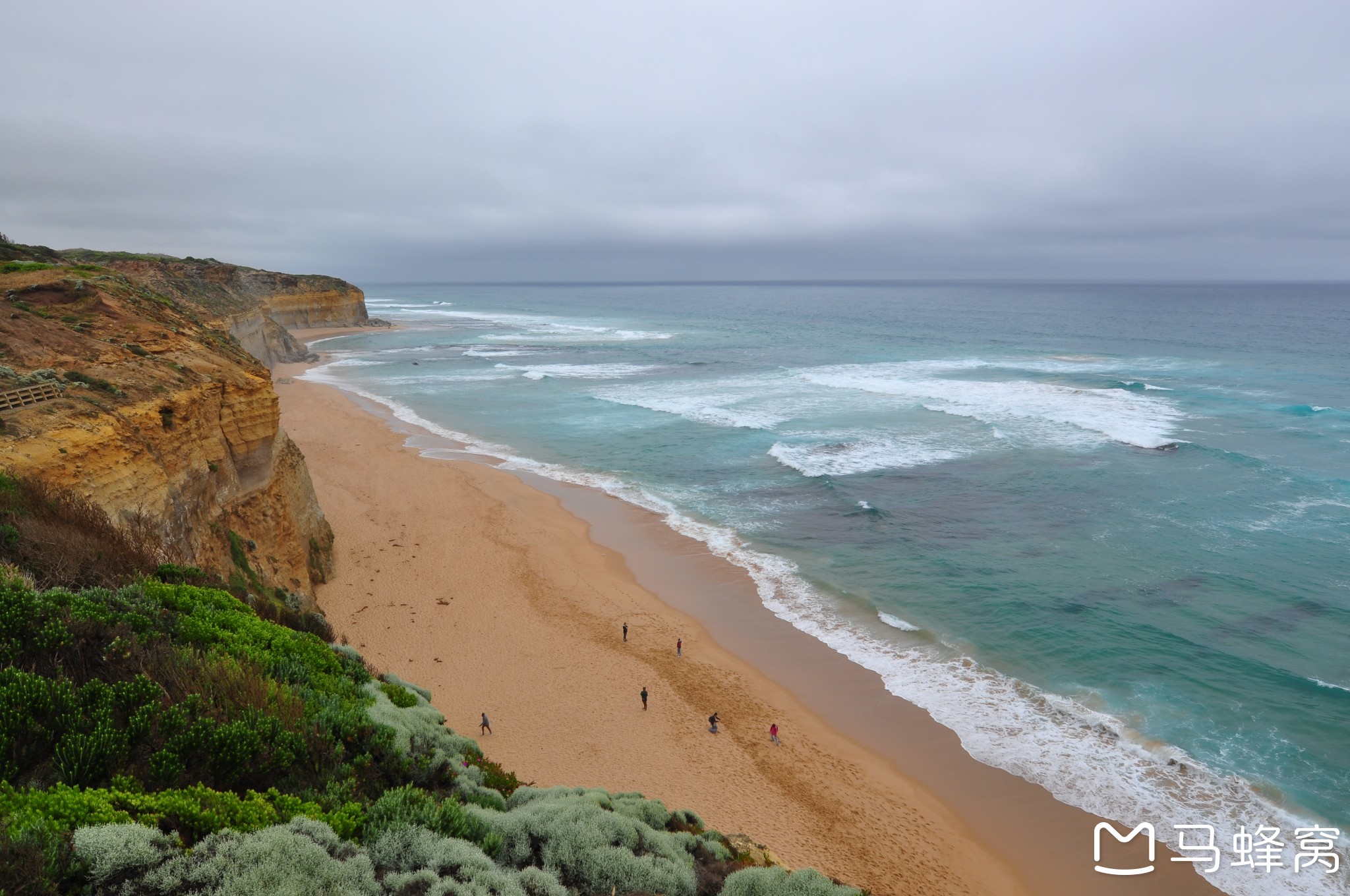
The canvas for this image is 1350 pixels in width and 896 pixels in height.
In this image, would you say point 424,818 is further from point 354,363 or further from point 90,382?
point 354,363

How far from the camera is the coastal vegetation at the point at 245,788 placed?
463 centimetres

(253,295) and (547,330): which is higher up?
(253,295)

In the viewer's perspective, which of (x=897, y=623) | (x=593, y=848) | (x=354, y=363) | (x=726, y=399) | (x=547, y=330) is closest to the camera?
(x=593, y=848)

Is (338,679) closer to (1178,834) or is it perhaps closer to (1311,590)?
(1178,834)

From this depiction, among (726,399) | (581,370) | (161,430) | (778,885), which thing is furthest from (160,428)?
(581,370)

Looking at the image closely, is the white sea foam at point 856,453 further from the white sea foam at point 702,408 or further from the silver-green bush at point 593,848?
the silver-green bush at point 593,848

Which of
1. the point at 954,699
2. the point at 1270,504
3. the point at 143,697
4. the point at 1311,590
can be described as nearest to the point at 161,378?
the point at 143,697

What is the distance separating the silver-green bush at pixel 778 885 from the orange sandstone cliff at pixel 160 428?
10.5m

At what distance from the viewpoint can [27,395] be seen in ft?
→ 40.2

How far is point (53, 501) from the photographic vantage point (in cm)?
995

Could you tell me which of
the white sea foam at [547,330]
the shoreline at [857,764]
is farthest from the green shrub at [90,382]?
the white sea foam at [547,330]

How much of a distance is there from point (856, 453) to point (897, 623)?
54.2ft

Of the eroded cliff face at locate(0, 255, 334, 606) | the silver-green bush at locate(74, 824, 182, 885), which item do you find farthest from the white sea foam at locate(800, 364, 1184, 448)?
the silver-green bush at locate(74, 824, 182, 885)

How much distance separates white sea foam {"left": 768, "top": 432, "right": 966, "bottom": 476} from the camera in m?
32.7
